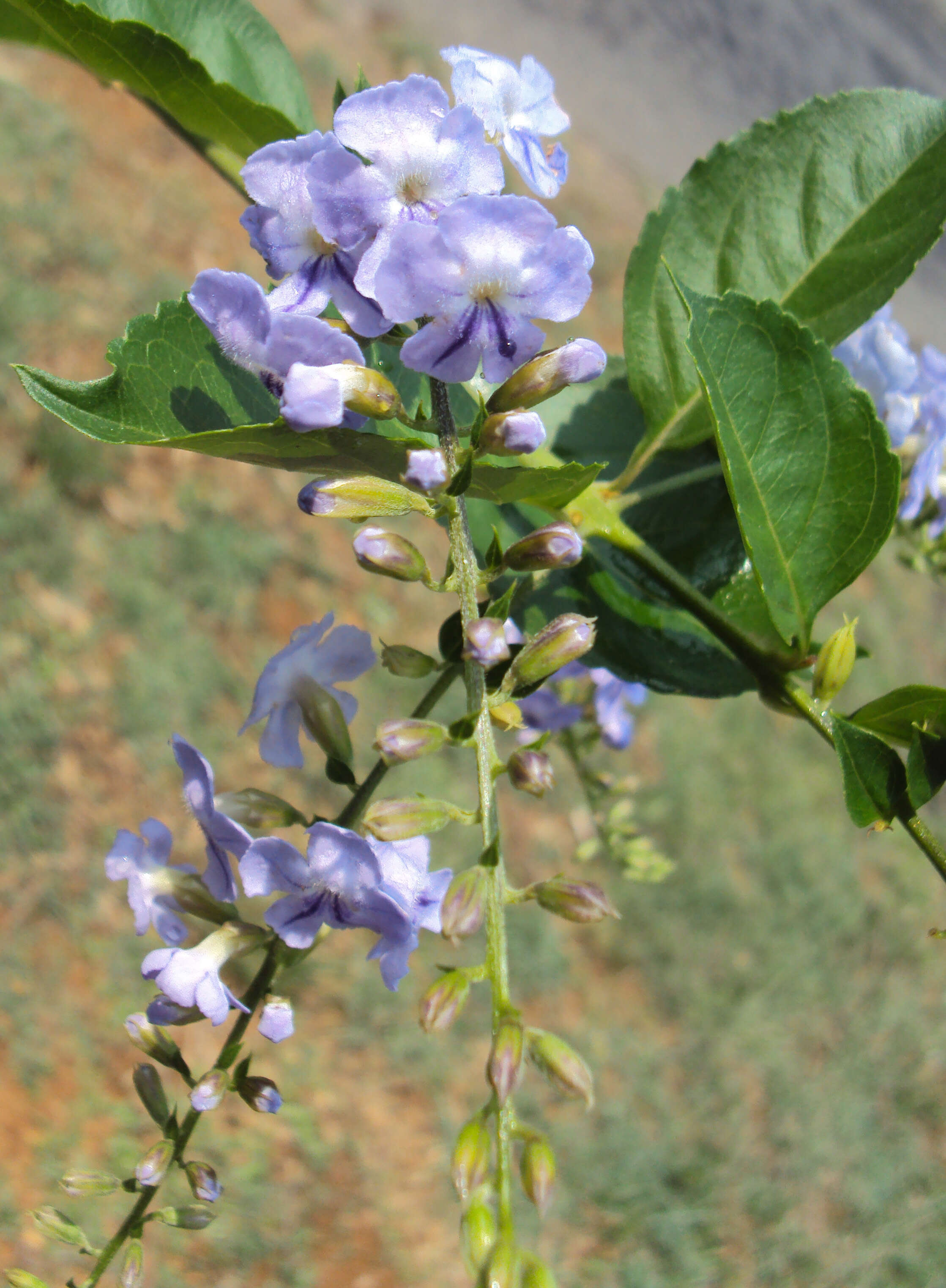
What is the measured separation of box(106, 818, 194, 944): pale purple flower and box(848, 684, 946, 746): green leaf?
849 millimetres

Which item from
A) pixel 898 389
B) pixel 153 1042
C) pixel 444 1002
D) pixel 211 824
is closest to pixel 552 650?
pixel 444 1002

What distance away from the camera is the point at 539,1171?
2.72 ft

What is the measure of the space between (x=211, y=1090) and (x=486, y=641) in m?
0.62

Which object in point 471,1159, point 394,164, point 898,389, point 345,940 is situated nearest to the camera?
point 471,1159

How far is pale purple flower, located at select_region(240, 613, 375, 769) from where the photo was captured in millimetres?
1222

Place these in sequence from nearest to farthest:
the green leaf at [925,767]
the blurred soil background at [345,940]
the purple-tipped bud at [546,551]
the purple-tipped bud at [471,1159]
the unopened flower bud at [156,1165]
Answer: the purple-tipped bud at [471,1159]
the purple-tipped bud at [546,551]
the green leaf at [925,767]
the unopened flower bud at [156,1165]
the blurred soil background at [345,940]

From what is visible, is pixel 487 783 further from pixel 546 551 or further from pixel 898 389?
pixel 898 389

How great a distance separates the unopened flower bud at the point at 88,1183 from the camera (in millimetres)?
1266

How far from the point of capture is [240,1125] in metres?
4.99

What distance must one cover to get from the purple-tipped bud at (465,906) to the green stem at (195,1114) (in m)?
0.31

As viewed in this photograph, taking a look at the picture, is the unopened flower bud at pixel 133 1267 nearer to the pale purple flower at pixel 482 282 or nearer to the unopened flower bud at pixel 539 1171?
the unopened flower bud at pixel 539 1171

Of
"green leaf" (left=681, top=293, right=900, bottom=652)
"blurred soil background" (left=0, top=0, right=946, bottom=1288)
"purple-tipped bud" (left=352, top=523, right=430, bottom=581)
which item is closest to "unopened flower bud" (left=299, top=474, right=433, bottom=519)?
"purple-tipped bud" (left=352, top=523, right=430, bottom=581)

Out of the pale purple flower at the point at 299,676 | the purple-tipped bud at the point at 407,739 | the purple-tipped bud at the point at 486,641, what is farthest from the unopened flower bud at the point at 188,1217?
the purple-tipped bud at the point at 486,641

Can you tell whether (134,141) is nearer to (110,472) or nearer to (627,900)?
(110,472)
